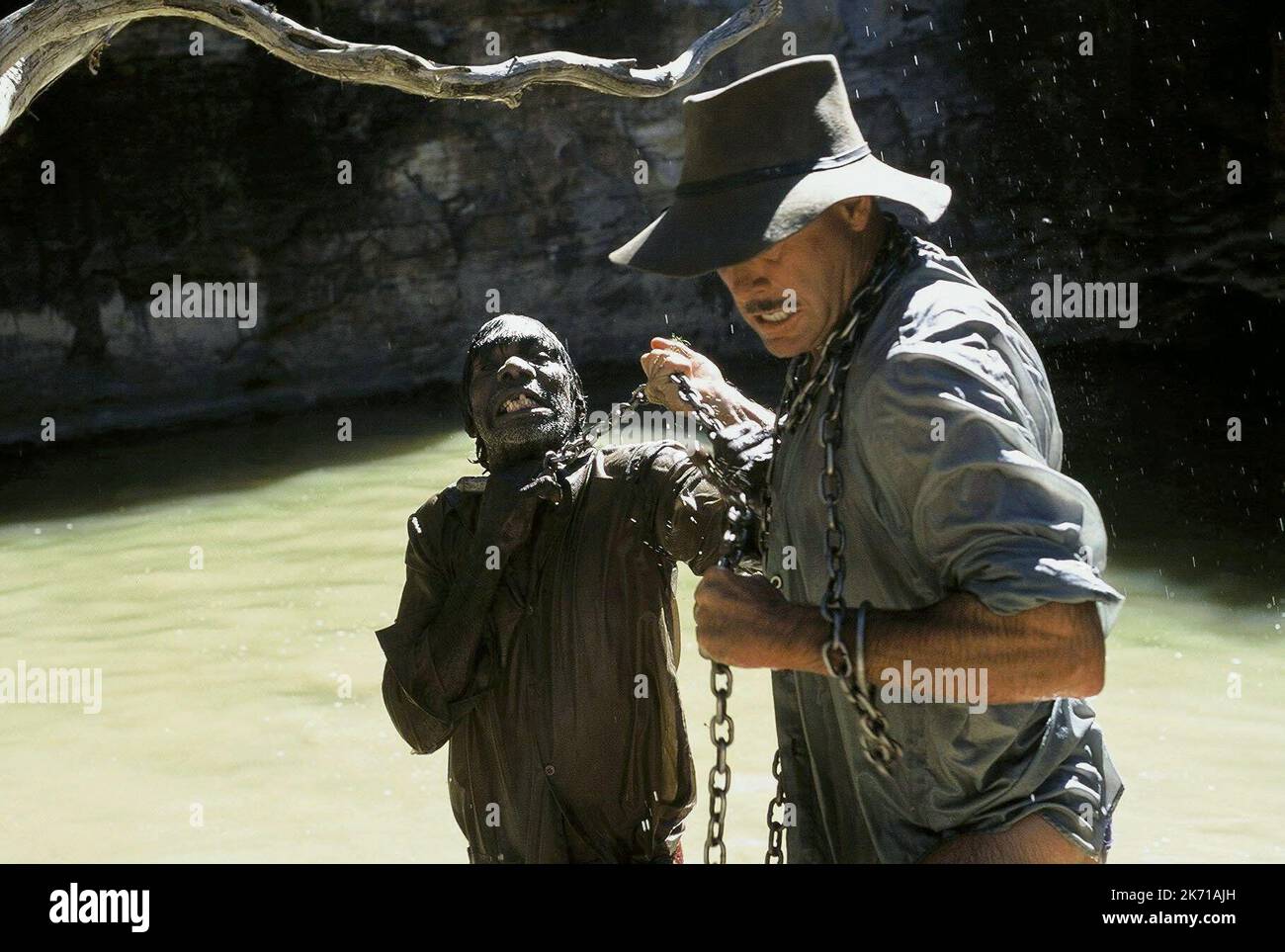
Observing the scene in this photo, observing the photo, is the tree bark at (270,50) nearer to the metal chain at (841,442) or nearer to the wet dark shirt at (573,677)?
the wet dark shirt at (573,677)

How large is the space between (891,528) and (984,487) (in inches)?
7.7

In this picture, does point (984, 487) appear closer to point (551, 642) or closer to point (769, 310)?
point (769, 310)

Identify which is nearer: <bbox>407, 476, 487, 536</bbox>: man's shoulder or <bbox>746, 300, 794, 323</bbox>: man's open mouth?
<bbox>746, 300, 794, 323</bbox>: man's open mouth

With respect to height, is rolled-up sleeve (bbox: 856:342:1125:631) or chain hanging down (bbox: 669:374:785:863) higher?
rolled-up sleeve (bbox: 856:342:1125:631)

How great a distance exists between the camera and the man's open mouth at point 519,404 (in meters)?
3.07

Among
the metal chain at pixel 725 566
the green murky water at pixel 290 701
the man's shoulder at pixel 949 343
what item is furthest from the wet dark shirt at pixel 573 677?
the green murky water at pixel 290 701

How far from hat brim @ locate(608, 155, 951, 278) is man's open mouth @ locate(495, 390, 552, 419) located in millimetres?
941

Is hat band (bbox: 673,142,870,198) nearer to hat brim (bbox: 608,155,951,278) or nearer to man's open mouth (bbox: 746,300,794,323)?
hat brim (bbox: 608,155,951,278)

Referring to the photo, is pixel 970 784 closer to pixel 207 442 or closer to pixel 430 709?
pixel 430 709

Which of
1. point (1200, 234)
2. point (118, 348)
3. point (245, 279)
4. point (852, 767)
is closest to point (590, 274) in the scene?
point (245, 279)

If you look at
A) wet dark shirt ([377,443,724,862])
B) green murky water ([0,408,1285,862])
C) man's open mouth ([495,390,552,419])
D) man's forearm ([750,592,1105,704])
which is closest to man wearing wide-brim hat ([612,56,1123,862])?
man's forearm ([750,592,1105,704])

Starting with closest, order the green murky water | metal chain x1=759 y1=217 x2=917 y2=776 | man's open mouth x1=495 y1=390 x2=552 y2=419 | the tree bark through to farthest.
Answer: metal chain x1=759 y1=217 x2=917 y2=776
man's open mouth x1=495 y1=390 x2=552 y2=419
the tree bark
the green murky water

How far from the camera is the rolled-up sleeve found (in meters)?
1.83

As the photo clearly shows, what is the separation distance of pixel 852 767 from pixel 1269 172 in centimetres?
1061
